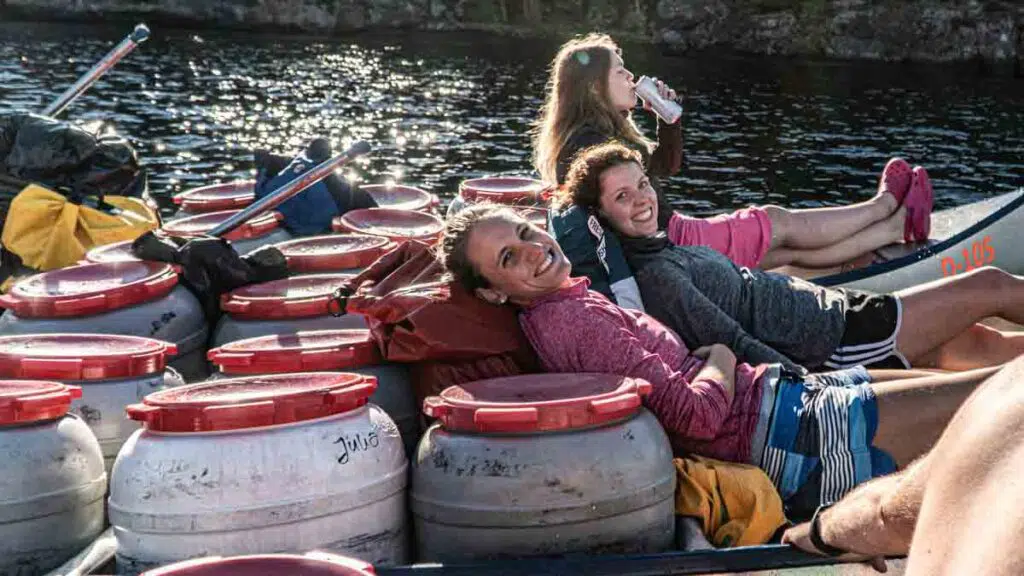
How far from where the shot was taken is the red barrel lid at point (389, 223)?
704 cm

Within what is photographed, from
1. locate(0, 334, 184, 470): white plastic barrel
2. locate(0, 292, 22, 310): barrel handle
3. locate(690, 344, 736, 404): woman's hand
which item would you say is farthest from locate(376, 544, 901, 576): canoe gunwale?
locate(0, 292, 22, 310): barrel handle

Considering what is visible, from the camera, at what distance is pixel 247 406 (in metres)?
3.79

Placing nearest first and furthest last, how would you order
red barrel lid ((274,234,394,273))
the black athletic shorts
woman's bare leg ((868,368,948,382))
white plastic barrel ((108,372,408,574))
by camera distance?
1. white plastic barrel ((108,372,408,574))
2. woman's bare leg ((868,368,948,382))
3. the black athletic shorts
4. red barrel lid ((274,234,394,273))

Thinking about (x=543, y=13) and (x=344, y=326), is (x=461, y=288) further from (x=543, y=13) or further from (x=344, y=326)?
(x=543, y=13)

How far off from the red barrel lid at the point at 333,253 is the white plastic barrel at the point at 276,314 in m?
0.54

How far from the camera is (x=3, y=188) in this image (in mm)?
7605

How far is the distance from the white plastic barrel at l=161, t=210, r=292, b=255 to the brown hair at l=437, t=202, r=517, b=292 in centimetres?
253

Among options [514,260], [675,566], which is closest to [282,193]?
[514,260]

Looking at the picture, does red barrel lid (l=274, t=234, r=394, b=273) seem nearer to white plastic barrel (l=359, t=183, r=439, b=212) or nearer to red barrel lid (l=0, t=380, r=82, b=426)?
white plastic barrel (l=359, t=183, r=439, b=212)

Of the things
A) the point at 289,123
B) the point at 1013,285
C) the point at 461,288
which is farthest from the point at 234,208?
the point at 289,123

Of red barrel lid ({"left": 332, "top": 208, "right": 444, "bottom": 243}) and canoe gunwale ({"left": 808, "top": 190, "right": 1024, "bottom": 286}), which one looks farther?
canoe gunwale ({"left": 808, "top": 190, "right": 1024, "bottom": 286})

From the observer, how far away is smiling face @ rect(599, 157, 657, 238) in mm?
5445

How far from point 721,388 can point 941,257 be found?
414 centimetres

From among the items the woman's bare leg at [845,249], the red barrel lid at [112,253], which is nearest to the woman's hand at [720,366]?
the red barrel lid at [112,253]
